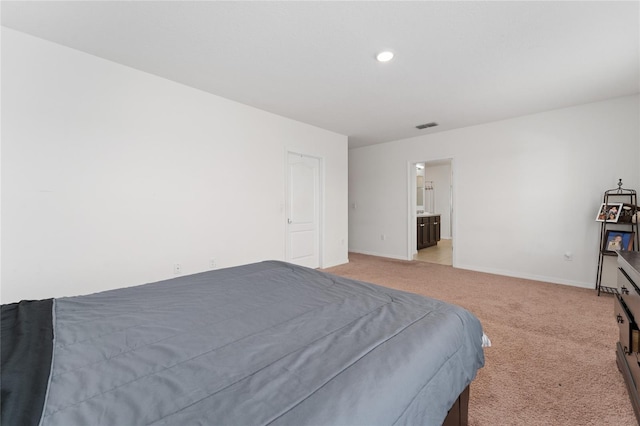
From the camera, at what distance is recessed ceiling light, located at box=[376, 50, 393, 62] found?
2.44m

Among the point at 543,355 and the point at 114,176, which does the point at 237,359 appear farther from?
the point at 114,176

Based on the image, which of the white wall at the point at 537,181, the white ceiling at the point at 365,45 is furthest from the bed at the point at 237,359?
the white wall at the point at 537,181

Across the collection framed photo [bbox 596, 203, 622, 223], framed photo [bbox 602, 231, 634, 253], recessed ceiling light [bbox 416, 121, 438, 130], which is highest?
recessed ceiling light [bbox 416, 121, 438, 130]

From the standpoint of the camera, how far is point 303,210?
15.3 feet

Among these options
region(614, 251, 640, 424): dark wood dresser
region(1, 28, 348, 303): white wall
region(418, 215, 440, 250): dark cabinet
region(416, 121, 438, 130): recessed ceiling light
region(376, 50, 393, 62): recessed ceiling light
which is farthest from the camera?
region(418, 215, 440, 250): dark cabinet

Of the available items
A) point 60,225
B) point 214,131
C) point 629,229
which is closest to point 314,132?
point 214,131

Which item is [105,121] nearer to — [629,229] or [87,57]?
[87,57]

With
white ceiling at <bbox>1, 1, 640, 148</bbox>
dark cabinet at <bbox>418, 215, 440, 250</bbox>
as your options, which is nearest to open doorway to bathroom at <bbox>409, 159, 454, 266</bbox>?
dark cabinet at <bbox>418, 215, 440, 250</bbox>

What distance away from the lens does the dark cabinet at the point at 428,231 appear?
6590 millimetres

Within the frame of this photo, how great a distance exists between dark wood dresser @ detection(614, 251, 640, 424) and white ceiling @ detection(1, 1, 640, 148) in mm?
1760

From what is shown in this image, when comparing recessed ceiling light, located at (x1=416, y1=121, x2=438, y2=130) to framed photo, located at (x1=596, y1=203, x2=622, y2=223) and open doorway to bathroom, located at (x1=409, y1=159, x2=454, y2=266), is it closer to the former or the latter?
open doorway to bathroom, located at (x1=409, y1=159, x2=454, y2=266)

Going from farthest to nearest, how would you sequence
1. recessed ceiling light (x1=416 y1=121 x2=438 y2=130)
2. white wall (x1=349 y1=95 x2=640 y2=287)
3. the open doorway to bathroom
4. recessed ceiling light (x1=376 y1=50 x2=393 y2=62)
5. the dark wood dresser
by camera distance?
the open doorway to bathroom → recessed ceiling light (x1=416 y1=121 x2=438 y2=130) → white wall (x1=349 y1=95 x2=640 y2=287) → recessed ceiling light (x1=376 y1=50 x2=393 y2=62) → the dark wood dresser

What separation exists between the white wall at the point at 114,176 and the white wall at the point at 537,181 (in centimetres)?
346

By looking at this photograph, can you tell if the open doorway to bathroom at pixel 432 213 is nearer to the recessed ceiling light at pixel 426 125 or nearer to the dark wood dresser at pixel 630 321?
the recessed ceiling light at pixel 426 125
